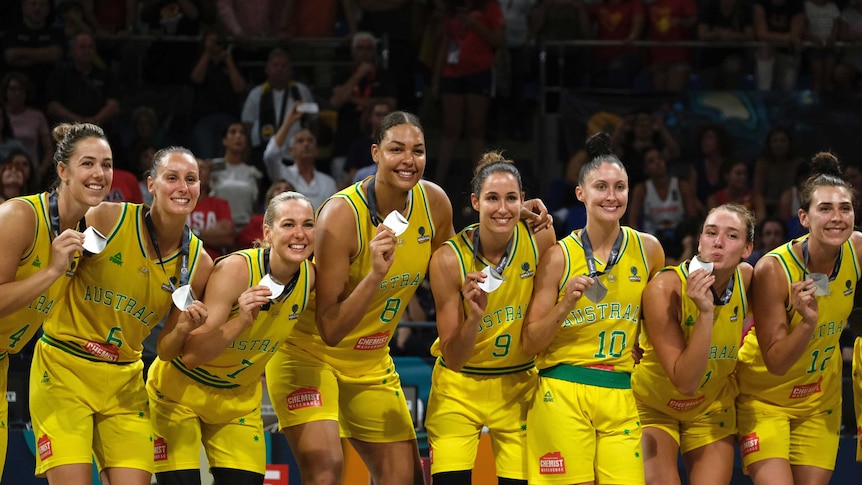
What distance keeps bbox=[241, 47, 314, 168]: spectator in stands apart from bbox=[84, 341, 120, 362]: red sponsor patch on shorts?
16.0 feet

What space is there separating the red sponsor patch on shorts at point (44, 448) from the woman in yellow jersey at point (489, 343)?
1889 millimetres

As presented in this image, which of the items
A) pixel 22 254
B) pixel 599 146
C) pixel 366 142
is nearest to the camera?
pixel 22 254

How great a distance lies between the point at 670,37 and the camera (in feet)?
39.7

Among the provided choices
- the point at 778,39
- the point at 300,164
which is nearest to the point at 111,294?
the point at 300,164

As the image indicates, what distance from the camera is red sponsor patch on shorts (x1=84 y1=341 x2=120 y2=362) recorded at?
591 centimetres

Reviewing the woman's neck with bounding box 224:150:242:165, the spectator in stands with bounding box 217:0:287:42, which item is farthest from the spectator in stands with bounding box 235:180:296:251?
the spectator in stands with bounding box 217:0:287:42

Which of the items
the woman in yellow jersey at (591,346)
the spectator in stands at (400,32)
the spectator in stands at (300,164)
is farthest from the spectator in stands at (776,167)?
the woman in yellow jersey at (591,346)

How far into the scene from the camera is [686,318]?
20.6ft

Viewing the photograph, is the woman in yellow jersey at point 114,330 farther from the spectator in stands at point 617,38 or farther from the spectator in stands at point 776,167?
the spectator in stands at point 617,38

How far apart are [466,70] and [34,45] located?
4.02 metres

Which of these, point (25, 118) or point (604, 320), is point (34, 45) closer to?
point (25, 118)

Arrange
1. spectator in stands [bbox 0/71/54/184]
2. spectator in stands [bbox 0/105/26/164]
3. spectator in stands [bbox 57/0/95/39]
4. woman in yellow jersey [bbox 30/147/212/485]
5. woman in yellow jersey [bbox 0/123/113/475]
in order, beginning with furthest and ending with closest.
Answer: spectator in stands [bbox 57/0/95/39] < spectator in stands [bbox 0/71/54/184] < spectator in stands [bbox 0/105/26/164] < woman in yellow jersey [bbox 30/147/212/485] < woman in yellow jersey [bbox 0/123/113/475]

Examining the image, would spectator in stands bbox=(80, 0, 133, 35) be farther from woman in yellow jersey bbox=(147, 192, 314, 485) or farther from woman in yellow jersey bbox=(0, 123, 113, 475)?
woman in yellow jersey bbox=(147, 192, 314, 485)

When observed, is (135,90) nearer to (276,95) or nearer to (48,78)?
(48,78)
